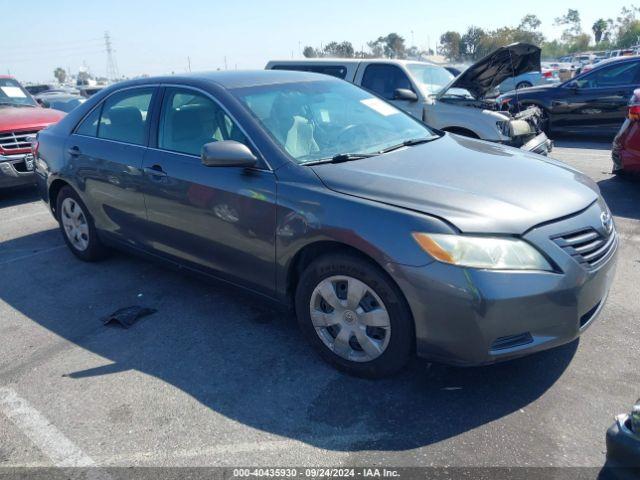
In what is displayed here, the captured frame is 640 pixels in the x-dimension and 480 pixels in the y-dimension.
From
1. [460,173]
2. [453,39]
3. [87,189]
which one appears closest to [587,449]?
[460,173]

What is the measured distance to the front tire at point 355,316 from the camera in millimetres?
2789

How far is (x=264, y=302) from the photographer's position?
351cm

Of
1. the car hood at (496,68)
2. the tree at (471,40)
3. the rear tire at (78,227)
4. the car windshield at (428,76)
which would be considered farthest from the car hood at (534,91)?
the tree at (471,40)

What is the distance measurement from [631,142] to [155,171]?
204 inches

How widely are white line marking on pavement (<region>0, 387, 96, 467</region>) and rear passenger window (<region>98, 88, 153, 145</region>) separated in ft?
6.63

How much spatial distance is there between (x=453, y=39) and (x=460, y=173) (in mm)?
78978

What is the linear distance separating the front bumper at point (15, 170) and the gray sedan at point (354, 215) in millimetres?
3352

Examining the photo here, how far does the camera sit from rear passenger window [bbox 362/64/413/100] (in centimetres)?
825

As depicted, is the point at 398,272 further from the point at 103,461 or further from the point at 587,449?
the point at 103,461

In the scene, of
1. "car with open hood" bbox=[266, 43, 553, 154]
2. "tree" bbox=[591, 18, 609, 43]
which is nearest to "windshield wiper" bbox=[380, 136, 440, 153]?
"car with open hood" bbox=[266, 43, 553, 154]

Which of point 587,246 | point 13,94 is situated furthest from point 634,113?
point 13,94

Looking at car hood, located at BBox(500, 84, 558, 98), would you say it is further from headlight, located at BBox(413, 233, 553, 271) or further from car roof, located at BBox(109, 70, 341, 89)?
headlight, located at BBox(413, 233, 553, 271)

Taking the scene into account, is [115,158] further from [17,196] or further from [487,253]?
[17,196]

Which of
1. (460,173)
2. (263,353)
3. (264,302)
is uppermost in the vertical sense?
(460,173)
